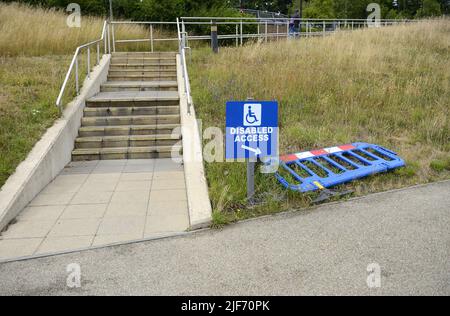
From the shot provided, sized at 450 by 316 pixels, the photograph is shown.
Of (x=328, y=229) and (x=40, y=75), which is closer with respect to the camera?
(x=328, y=229)

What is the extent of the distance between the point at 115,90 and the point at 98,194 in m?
5.37

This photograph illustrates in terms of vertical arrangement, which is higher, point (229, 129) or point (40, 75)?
point (40, 75)

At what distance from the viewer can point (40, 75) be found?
9844 mm

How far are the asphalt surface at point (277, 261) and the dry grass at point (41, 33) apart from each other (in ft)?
35.9

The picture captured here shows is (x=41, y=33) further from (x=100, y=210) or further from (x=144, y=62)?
(x=100, y=210)

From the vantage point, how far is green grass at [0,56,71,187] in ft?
20.9

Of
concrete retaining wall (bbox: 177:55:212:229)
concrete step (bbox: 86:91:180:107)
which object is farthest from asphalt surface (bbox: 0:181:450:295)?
concrete step (bbox: 86:91:180:107)

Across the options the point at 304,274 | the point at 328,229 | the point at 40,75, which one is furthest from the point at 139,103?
the point at 304,274

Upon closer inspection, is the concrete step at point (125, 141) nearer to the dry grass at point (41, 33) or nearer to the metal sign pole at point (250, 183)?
the metal sign pole at point (250, 183)

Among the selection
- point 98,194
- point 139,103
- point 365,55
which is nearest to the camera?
point 98,194
